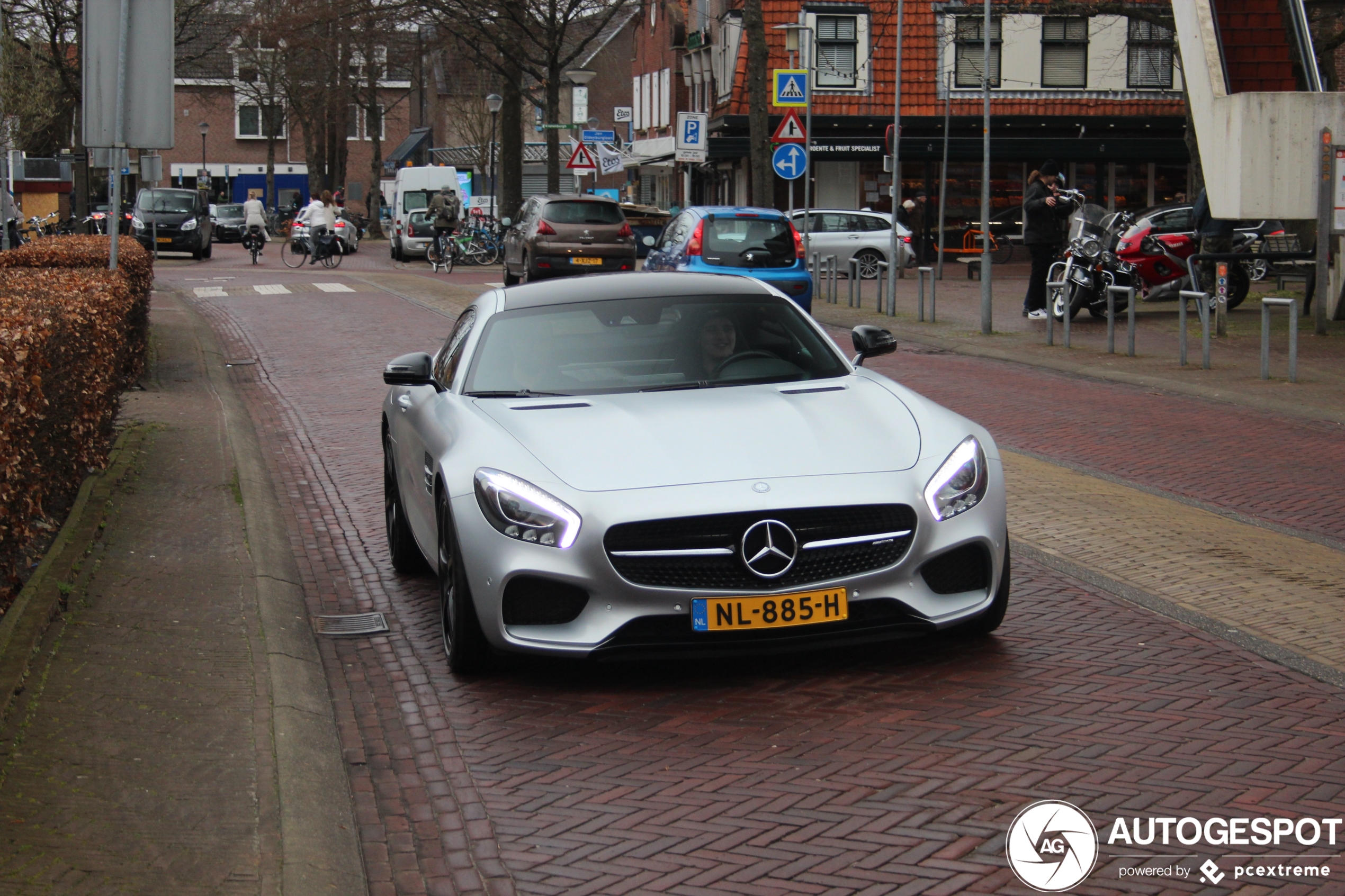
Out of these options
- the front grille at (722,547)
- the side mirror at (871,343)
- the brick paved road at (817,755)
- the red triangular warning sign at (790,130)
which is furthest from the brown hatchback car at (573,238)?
the front grille at (722,547)

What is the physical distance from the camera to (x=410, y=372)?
265 inches

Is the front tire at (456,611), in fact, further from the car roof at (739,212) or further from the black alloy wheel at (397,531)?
the car roof at (739,212)

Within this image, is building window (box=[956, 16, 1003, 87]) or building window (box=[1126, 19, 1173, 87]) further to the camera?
building window (box=[1126, 19, 1173, 87])

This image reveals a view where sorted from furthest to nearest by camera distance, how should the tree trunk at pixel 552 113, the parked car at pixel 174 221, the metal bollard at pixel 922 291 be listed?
the parked car at pixel 174 221
the tree trunk at pixel 552 113
the metal bollard at pixel 922 291

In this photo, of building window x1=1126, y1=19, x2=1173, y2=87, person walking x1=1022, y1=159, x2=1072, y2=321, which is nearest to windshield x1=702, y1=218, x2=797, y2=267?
person walking x1=1022, y1=159, x2=1072, y2=321

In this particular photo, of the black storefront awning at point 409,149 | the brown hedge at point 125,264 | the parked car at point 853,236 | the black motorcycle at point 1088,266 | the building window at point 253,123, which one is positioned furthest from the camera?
the black storefront awning at point 409,149

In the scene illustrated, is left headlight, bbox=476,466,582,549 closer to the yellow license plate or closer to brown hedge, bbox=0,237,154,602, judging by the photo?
the yellow license plate

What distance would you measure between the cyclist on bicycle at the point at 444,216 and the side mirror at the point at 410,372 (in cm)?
3215

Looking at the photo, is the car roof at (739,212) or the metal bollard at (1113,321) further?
the car roof at (739,212)

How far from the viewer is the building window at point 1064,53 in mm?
43156

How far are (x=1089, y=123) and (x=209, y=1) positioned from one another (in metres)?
23.0

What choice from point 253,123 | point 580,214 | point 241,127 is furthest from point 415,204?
point 253,123

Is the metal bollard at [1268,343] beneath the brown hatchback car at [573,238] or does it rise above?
beneath

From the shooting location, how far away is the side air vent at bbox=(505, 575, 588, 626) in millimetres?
5227
